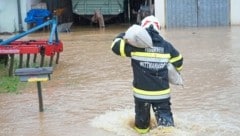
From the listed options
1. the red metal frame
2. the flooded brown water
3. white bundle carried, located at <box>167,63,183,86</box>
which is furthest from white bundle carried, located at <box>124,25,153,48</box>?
the red metal frame

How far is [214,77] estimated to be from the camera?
35.0 feet

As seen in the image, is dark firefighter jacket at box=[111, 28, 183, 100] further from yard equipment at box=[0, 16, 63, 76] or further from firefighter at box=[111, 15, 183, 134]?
yard equipment at box=[0, 16, 63, 76]

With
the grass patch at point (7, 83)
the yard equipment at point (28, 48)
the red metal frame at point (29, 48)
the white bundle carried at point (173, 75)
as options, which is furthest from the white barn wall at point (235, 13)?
the white bundle carried at point (173, 75)

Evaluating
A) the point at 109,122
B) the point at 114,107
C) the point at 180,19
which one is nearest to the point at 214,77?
the point at 114,107

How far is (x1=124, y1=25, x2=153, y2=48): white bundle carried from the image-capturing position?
20.4 ft

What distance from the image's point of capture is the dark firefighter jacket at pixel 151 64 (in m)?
6.42

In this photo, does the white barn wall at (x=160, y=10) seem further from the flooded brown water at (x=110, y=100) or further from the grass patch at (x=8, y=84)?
the grass patch at (x=8, y=84)

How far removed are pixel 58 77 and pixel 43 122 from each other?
12.7ft

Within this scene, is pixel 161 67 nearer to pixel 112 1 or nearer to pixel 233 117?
pixel 233 117

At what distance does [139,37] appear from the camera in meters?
6.21

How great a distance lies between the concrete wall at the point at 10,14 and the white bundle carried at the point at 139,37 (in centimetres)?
1875

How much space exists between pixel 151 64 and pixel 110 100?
254 centimetres

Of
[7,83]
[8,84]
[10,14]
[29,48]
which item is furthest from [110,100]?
[10,14]

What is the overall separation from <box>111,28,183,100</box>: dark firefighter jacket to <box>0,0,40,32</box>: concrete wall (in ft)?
61.1
